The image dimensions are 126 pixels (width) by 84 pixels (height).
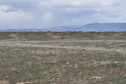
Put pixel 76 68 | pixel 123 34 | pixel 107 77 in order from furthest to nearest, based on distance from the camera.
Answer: pixel 123 34 → pixel 76 68 → pixel 107 77

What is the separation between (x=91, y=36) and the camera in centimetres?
9481

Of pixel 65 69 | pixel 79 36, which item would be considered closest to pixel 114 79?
pixel 65 69

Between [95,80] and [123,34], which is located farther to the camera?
[123,34]

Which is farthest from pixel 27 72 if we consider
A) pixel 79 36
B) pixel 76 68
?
pixel 79 36

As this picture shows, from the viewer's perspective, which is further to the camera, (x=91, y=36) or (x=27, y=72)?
(x=91, y=36)

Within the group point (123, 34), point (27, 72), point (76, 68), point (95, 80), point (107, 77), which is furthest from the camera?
point (123, 34)

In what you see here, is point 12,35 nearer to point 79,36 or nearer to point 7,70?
point 79,36

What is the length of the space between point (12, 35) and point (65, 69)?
77.4m

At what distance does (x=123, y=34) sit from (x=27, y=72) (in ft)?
252

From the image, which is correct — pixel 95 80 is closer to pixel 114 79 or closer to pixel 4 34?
pixel 114 79

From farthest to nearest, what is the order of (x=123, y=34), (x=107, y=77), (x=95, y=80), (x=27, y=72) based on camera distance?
(x=123, y=34) < (x=27, y=72) < (x=107, y=77) < (x=95, y=80)

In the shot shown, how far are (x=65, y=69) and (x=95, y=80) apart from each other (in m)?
5.15

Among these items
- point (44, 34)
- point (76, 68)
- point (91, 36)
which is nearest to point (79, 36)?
point (91, 36)

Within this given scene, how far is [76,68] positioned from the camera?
21.6 meters
